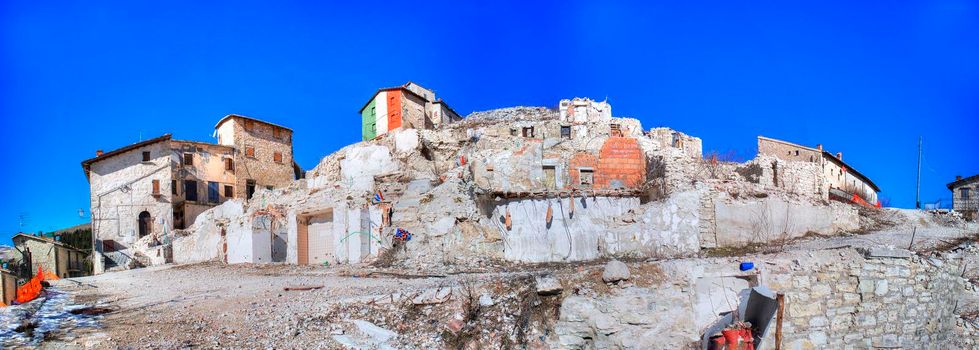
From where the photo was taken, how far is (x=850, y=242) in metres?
15.9

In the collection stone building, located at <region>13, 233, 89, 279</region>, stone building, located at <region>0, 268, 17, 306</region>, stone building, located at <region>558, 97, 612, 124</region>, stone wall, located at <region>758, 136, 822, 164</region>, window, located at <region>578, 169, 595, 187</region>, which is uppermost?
stone building, located at <region>558, 97, 612, 124</region>

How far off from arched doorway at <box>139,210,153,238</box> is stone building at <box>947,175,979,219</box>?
49.0 m

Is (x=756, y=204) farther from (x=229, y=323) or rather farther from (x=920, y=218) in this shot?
(x=229, y=323)

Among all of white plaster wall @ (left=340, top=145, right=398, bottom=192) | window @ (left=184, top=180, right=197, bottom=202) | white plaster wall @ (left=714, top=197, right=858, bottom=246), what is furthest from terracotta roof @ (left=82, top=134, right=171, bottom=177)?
white plaster wall @ (left=714, top=197, right=858, bottom=246)

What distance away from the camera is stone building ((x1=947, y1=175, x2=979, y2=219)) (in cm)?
3323

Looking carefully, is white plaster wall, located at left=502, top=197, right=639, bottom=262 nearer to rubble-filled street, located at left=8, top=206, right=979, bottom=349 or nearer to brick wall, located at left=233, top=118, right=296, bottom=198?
rubble-filled street, located at left=8, top=206, right=979, bottom=349

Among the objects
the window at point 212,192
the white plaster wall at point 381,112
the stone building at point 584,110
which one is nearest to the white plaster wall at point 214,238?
the window at point 212,192

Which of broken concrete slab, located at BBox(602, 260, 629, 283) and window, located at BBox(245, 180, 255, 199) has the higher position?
window, located at BBox(245, 180, 255, 199)

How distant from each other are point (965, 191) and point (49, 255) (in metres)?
53.1

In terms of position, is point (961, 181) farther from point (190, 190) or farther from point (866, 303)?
point (190, 190)

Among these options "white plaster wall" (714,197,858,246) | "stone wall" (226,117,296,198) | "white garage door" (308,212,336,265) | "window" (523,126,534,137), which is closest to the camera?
"white plaster wall" (714,197,858,246)

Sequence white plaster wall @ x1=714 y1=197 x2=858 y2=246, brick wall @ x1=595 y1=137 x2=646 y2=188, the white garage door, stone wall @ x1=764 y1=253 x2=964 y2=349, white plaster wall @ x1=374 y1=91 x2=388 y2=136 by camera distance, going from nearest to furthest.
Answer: stone wall @ x1=764 y1=253 x2=964 y2=349
white plaster wall @ x1=714 y1=197 x2=858 y2=246
the white garage door
brick wall @ x1=595 y1=137 x2=646 y2=188
white plaster wall @ x1=374 y1=91 x2=388 y2=136

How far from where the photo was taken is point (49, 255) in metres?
29.2

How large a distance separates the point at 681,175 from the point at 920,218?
12.4m
